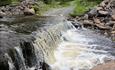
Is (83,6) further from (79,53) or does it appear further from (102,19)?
(79,53)

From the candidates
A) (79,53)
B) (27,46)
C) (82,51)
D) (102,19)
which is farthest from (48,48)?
(102,19)

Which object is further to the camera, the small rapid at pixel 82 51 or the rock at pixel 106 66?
the small rapid at pixel 82 51

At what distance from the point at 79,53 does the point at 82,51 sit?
50 cm

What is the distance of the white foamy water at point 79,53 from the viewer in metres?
16.3

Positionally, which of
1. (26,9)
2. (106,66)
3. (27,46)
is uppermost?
(27,46)

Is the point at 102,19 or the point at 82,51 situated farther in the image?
the point at 102,19

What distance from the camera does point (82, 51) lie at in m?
18.7

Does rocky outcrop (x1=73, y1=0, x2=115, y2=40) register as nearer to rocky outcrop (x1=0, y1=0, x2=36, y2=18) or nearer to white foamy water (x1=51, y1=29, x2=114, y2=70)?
white foamy water (x1=51, y1=29, x2=114, y2=70)

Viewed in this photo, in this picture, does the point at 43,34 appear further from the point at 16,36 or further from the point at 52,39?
the point at 16,36

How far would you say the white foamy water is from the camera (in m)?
16.3

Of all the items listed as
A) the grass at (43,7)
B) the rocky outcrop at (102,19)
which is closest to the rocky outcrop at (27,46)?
the rocky outcrop at (102,19)

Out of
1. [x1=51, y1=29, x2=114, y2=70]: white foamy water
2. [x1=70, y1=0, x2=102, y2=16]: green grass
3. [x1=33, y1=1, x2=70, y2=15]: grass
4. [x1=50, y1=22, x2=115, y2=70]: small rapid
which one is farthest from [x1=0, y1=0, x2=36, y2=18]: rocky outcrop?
[x1=51, y1=29, x2=114, y2=70]: white foamy water

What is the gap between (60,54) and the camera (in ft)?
60.0

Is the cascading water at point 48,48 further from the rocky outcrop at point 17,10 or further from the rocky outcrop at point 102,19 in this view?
the rocky outcrop at point 17,10
